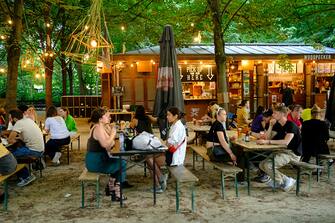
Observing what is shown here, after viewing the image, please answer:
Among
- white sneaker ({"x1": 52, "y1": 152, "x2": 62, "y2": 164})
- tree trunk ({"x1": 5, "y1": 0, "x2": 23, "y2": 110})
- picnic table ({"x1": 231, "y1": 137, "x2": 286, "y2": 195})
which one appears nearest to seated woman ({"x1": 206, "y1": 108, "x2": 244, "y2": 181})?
picnic table ({"x1": 231, "y1": 137, "x2": 286, "y2": 195})

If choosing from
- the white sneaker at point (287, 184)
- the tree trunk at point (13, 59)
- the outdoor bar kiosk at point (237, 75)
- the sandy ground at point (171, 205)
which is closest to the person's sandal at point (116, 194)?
the sandy ground at point (171, 205)

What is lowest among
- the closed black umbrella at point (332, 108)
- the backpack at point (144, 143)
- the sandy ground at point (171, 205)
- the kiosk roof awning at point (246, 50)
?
the sandy ground at point (171, 205)

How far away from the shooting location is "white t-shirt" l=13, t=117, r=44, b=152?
7.19 meters

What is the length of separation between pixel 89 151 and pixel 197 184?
7.18ft

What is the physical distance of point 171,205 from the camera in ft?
18.6

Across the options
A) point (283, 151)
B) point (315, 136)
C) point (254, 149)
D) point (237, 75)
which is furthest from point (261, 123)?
point (237, 75)

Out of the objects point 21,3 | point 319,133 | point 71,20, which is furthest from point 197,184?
point 71,20

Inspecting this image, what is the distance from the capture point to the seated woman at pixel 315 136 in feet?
23.5

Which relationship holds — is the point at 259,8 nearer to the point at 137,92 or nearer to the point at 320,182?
the point at 320,182

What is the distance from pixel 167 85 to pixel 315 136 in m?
3.10

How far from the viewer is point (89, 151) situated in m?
5.85

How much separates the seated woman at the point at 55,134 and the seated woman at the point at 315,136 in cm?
538

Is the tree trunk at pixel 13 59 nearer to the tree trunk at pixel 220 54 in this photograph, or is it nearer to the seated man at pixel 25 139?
the seated man at pixel 25 139

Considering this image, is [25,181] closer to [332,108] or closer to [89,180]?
[89,180]
